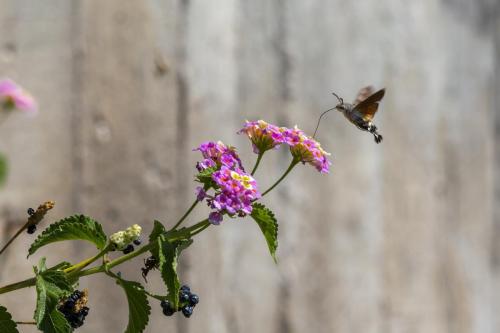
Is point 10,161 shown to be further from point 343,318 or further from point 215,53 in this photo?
point 343,318

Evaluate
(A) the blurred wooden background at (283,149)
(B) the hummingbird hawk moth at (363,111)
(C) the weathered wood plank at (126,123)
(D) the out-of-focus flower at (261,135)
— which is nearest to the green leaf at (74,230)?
(D) the out-of-focus flower at (261,135)

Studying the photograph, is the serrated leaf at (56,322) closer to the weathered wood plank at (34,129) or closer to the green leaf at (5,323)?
the green leaf at (5,323)

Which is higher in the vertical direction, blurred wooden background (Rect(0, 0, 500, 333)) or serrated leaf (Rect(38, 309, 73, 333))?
blurred wooden background (Rect(0, 0, 500, 333))

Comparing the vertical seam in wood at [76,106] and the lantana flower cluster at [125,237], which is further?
the vertical seam in wood at [76,106]

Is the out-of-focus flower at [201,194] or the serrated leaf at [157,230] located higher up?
the out-of-focus flower at [201,194]

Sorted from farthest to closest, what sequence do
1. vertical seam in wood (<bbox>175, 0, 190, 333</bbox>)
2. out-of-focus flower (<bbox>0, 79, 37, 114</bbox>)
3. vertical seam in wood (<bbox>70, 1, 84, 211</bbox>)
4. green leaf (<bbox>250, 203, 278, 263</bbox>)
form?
vertical seam in wood (<bbox>175, 0, 190, 333</bbox>) < vertical seam in wood (<bbox>70, 1, 84, 211</bbox>) < out-of-focus flower (<bbox>0, 79, 37, 114</bbox>) < green leaf (<bbox>250, 203, 278, 263</bbox>)

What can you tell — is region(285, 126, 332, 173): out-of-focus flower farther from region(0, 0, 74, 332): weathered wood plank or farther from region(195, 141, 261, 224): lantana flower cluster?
region(0, 0, 74, 332): weathered wood plank

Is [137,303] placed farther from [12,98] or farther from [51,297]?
[12,98]

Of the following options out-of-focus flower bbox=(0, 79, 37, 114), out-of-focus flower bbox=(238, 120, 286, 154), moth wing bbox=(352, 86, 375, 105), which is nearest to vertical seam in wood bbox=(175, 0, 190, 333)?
out-of-focus flower bbox=(0, 79, 37, 114)

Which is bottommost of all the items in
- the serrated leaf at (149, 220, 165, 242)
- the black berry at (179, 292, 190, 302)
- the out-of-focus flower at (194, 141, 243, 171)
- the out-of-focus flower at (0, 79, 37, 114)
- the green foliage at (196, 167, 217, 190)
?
the black berry at (179, 292, 190, 302)
